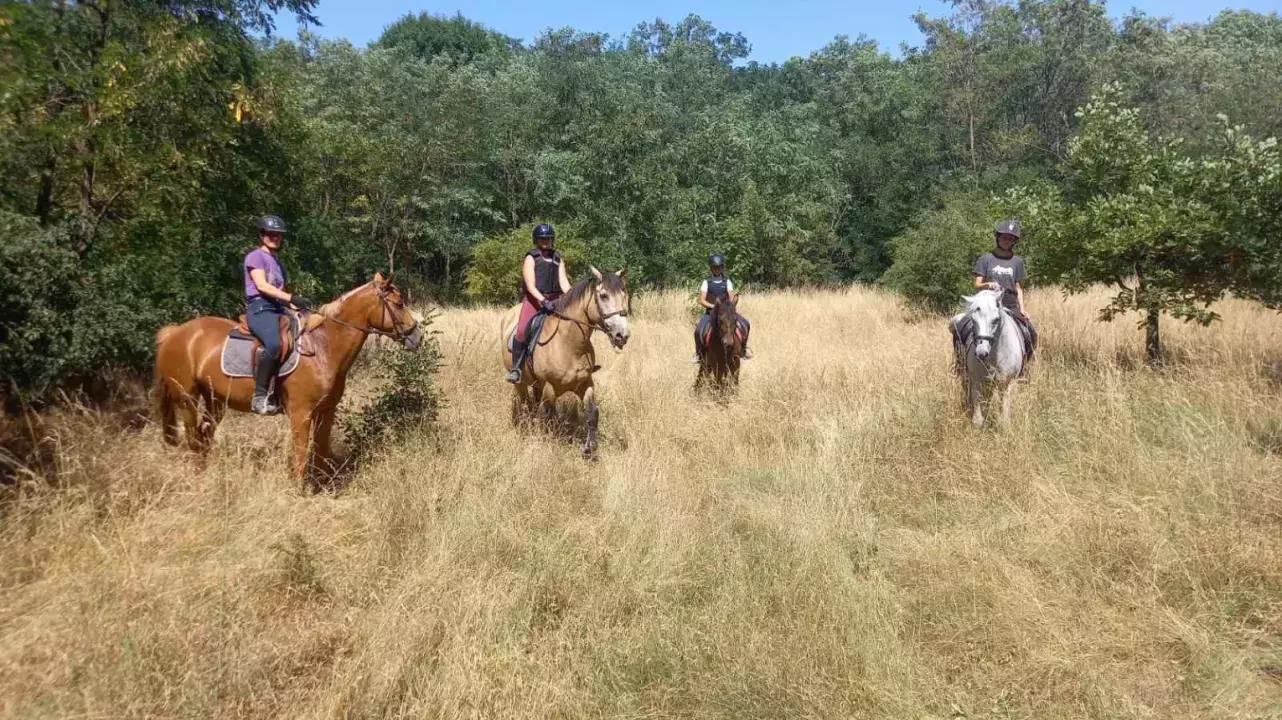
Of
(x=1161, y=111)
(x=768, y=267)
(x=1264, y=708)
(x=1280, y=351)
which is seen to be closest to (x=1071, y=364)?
(x=1280, y=351)

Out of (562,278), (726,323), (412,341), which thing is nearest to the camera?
(412,341)

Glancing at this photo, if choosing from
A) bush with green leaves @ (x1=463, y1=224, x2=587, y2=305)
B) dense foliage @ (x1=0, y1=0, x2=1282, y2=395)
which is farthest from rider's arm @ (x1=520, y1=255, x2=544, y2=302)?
bush with green leaves @ (x1=463, y1=224, x2=587, y2=305)

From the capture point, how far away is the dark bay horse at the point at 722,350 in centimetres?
820

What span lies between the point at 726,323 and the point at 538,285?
7.59 ft

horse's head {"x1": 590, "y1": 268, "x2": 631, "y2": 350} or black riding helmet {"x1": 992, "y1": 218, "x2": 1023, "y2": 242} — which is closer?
horse's head {"x1": 590, "y1": 268, "x2": 631, "y2": 350}

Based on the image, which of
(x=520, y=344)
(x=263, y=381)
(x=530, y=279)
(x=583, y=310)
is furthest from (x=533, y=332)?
(x=263, y=381)

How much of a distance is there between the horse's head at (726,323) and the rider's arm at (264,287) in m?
4.73

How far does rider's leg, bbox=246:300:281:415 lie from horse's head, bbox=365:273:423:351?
2.56ft

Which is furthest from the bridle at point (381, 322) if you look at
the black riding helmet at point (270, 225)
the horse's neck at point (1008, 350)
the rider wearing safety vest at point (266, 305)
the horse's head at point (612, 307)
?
the horse's neck at point (1008, 350)

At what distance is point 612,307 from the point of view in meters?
6.66

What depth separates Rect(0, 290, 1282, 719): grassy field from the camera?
3199 mm

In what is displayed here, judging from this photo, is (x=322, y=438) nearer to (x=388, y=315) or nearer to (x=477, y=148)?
(x=388, y=315)

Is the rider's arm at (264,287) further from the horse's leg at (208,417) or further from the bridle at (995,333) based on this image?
the bridle at (995,333)

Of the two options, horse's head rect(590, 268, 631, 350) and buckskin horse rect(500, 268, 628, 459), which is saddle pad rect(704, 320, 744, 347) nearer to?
buckskin horse rect(500, 268, 628, 459)
